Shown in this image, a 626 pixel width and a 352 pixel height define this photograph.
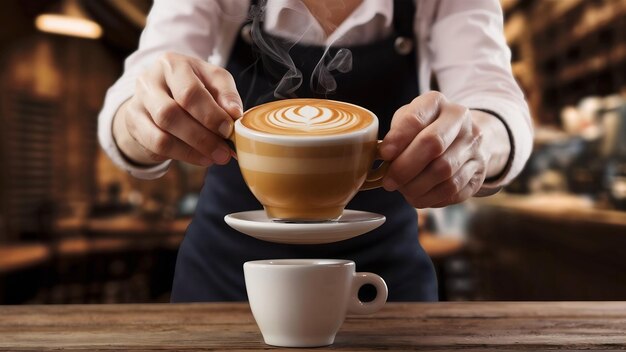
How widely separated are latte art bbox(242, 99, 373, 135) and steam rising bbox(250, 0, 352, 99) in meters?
0.38

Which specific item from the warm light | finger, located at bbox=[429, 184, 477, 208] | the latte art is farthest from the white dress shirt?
the warm light

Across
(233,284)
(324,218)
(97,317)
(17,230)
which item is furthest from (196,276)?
(17,230)

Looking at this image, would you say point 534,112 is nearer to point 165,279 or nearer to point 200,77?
point 165,279

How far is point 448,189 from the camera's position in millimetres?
970

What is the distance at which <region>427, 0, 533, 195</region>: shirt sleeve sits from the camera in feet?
3.95

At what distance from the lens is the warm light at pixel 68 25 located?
4.95 m

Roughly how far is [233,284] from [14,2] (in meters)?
3.55

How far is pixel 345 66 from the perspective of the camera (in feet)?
4.47

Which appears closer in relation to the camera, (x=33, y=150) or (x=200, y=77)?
(x=200, y=77)

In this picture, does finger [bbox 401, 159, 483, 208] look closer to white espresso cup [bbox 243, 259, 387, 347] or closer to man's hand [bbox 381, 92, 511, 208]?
man's hand [bbox 381, 92, 511, 208]

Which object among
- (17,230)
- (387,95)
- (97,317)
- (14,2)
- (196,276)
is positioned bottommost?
(17,230)

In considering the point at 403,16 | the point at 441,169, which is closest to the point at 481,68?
the point at 403,16

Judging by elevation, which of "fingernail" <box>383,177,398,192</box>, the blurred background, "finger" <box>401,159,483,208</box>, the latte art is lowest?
the blurred background

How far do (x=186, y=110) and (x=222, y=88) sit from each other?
57mm
